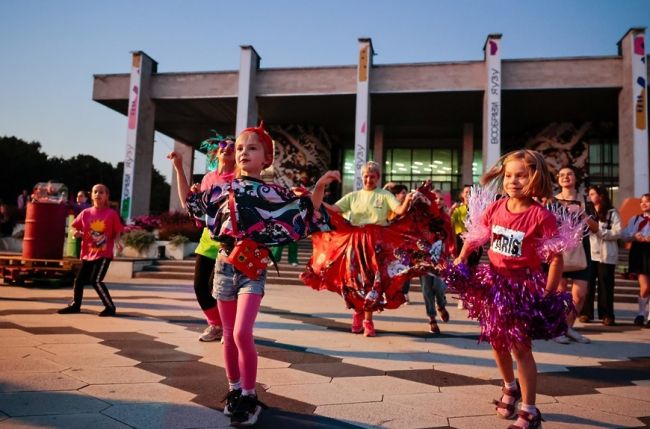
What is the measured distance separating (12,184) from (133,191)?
A: 26114mm

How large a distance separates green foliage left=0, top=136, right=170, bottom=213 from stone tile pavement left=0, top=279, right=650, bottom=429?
109 ft

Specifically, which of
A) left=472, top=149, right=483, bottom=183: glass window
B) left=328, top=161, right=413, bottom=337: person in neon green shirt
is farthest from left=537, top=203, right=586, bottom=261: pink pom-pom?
left=472, top=149, right=483, bottom=183: glass window

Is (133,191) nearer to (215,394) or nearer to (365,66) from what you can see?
(365,66)

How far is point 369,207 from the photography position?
16.8 feet

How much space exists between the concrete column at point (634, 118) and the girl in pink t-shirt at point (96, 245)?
17390mm

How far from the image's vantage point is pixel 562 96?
18.7 metres

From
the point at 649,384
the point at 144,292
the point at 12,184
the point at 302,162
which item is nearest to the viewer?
the point at 649,384

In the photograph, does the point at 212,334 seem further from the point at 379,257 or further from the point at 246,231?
the point at 246,231

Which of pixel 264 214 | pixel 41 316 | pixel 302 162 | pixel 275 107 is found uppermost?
pixel 275 107

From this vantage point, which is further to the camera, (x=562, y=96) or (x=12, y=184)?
(x=12, y=184)

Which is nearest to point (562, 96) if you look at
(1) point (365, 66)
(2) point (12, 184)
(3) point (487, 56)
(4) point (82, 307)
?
(3) point (487, 56)

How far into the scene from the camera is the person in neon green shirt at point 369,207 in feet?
16.7

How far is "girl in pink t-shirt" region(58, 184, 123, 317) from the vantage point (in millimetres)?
5820

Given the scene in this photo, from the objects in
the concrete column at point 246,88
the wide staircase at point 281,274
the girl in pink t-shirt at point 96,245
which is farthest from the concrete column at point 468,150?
the girl in pink t-shirt at point 96,245
